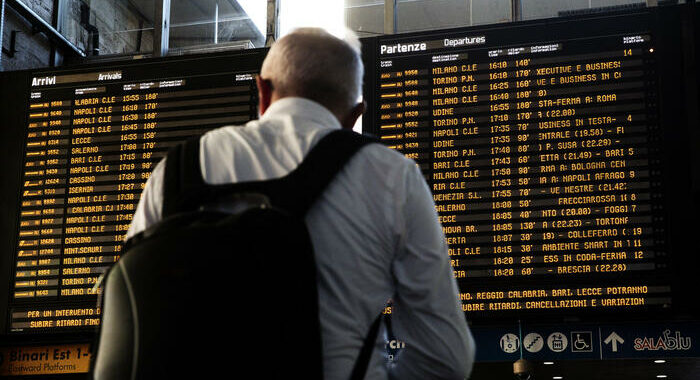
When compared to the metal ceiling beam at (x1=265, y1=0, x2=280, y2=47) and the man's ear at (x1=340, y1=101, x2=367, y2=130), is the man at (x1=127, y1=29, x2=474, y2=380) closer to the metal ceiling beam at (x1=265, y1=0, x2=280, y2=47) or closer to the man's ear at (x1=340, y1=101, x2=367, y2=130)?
the man's ear at (x1=340, y1=101, x2=367, y2=130)

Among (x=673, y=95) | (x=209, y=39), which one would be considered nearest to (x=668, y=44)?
(x=673, y=95)

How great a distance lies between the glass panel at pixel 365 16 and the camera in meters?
7.87

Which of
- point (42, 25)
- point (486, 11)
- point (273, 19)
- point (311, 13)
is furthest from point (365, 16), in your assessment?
point (42, 25)

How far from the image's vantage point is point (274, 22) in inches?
233

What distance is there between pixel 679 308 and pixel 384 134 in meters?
1.76

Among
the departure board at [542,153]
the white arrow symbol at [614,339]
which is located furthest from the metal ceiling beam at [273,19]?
the white arrow symbol at [614,339]

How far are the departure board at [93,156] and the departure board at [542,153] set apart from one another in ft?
3.37

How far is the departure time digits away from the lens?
14.4 feet

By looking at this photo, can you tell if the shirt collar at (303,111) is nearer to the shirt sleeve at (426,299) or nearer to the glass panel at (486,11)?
the shirt sleeve at (426,299)

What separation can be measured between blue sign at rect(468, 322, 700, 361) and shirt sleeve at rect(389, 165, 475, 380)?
3.27 metres

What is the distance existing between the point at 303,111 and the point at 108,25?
24.5ft

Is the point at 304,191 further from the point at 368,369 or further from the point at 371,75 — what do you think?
the point at 371,75

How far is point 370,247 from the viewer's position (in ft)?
4.72

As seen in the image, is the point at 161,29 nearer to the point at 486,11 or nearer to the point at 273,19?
the point at 273,19
